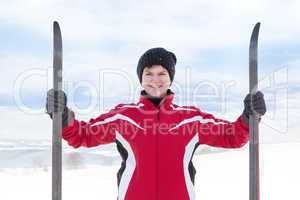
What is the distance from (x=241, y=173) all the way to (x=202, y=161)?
4.39 feet

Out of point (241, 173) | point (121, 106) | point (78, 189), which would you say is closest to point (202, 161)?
point (241, 173)

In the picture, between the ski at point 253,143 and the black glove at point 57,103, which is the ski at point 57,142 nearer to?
the black glove at point 57,103

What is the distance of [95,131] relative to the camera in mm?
2934

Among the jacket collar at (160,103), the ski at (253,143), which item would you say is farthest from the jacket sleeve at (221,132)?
the jacket collar at (160,103)

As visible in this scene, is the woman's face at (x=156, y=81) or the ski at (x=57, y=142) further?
the woman's face at (x=156, y=81)

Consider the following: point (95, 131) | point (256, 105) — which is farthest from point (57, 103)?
point (256, 105)

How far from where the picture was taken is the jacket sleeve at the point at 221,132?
9.38 ft

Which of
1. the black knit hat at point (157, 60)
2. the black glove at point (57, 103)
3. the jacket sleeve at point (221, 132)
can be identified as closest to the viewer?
the black glove at point (57, 103)

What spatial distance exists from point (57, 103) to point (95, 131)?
406mm

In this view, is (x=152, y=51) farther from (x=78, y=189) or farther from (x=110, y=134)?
(x=78, y=189)

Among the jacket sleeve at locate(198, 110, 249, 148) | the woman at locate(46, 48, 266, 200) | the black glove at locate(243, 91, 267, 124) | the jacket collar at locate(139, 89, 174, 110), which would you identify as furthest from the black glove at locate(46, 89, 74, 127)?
the black glove at locate(243, 91, 267, 124)

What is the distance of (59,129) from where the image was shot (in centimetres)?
271

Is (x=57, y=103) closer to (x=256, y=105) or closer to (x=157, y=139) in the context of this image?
(x=157, y=139)

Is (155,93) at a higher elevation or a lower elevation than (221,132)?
higher
